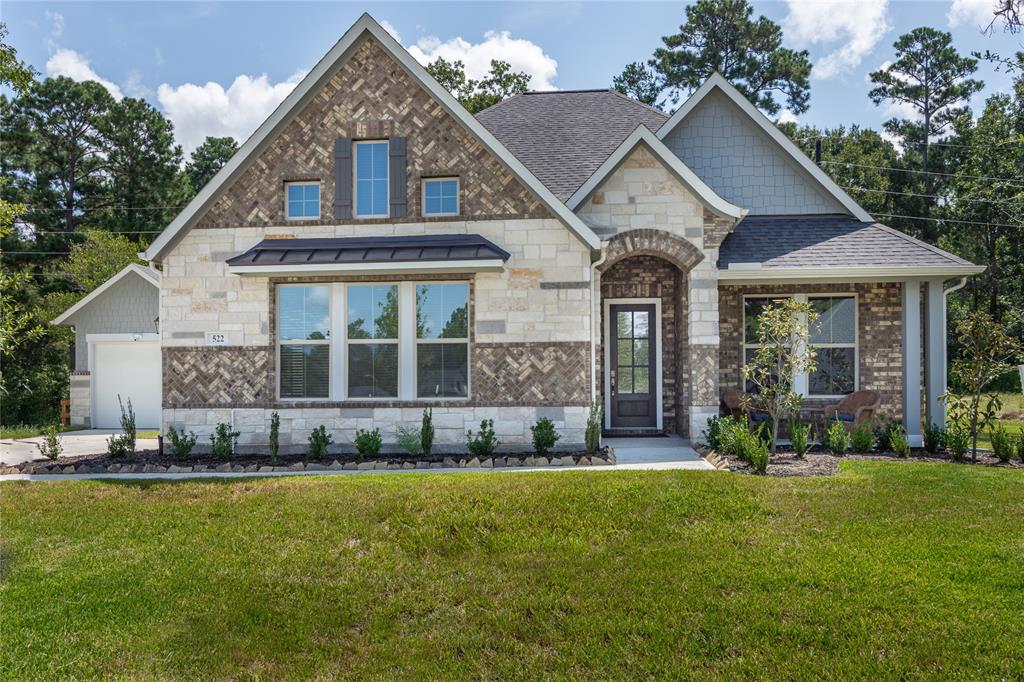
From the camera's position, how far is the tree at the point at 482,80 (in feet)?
91.9

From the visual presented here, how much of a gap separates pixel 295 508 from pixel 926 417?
36.0 feet

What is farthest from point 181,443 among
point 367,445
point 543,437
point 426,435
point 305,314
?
point 543,437

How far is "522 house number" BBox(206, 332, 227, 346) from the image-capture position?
36.0 feet

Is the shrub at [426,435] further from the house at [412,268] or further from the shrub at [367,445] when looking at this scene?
the shrub at [367,445]

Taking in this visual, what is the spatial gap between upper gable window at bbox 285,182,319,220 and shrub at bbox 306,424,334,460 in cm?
363

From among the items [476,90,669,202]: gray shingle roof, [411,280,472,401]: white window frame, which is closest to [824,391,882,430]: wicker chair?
[476,90,669,202]: gray shingle roof

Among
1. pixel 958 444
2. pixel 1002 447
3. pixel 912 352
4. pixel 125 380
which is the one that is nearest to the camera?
pixel 1002 447

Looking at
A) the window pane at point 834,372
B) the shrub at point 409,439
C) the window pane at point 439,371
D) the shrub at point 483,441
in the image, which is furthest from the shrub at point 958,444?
the shrub at point 409,439

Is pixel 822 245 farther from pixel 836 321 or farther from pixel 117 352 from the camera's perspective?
pixel 117 352

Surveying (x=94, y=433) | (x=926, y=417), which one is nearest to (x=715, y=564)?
(x=926, y=417)

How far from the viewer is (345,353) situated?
35.9ft

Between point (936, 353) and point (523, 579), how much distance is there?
10263 millimetres

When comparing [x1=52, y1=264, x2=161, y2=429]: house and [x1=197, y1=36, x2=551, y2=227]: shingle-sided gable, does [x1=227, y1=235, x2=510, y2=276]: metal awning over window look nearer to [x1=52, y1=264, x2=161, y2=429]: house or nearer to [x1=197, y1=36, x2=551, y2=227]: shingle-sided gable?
[x1=197, y1=36, x2=551, y2=227]: shingle-sided gable

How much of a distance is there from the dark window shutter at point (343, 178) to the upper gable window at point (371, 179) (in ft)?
0.45
